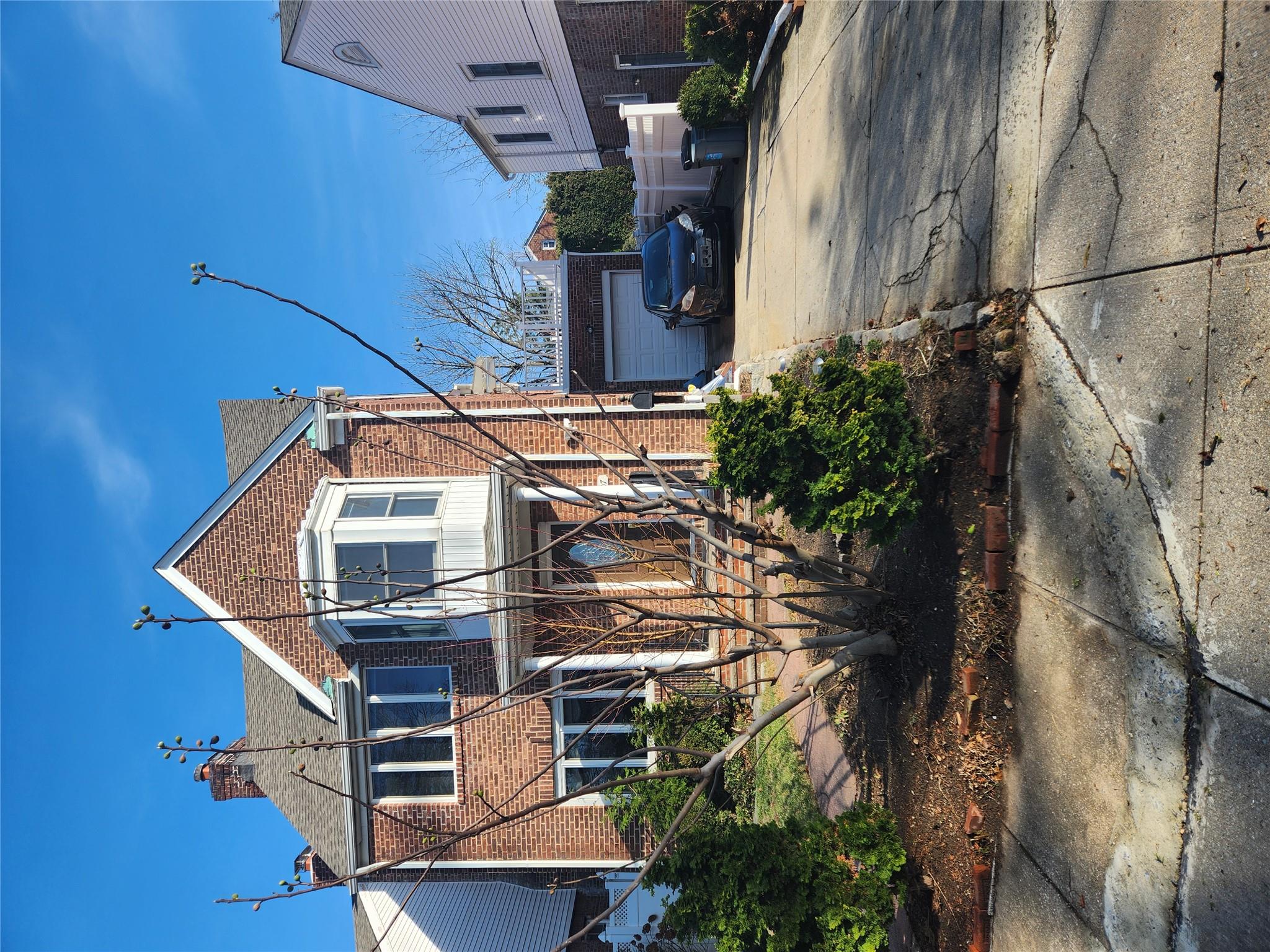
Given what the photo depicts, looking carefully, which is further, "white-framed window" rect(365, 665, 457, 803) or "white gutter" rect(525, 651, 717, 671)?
"white-framed window" rect(365, 665, 457, 803)

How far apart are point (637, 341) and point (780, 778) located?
11.9 meters

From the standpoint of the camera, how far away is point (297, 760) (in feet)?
44.8

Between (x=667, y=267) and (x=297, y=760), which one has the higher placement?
(x=667, y=267)

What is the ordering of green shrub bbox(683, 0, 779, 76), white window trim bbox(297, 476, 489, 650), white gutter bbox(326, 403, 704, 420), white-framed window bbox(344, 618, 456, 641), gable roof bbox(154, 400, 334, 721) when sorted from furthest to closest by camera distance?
gable roof bbox(154, 400, 334, 721), white gutter bbox(326, 403, 704, 420), white-framed window bbox(344, 618, 456, 641), green shrub bbox(683, 0, 779, 76), white window trim bbox(297, 476, 489, 650)

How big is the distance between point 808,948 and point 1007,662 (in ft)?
9.43

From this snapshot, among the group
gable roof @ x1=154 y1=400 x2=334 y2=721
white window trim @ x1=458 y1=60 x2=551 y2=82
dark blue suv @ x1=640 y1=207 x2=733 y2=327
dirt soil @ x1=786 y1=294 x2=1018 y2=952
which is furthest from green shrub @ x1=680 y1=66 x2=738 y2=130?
gable roof @ x1=154 y1=400 x2=334 y2=721

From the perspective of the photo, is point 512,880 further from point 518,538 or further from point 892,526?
point 892,526

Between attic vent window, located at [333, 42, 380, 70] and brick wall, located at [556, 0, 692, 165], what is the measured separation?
4.23 m

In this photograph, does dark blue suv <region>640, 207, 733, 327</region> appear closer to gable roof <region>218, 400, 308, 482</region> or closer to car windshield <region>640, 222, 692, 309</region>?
car windshield <region>640, 222, 692, 309</region>

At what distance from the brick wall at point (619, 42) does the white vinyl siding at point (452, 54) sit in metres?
0.31

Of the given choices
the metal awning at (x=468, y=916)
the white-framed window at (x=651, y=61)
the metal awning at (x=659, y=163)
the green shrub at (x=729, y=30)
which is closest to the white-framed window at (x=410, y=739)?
→ the metal awning at (x=468, y=916)

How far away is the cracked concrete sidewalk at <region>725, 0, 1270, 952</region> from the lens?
10.2ft

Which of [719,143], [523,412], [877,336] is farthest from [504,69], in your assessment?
[877,336]

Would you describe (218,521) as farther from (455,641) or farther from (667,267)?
(667,267)
